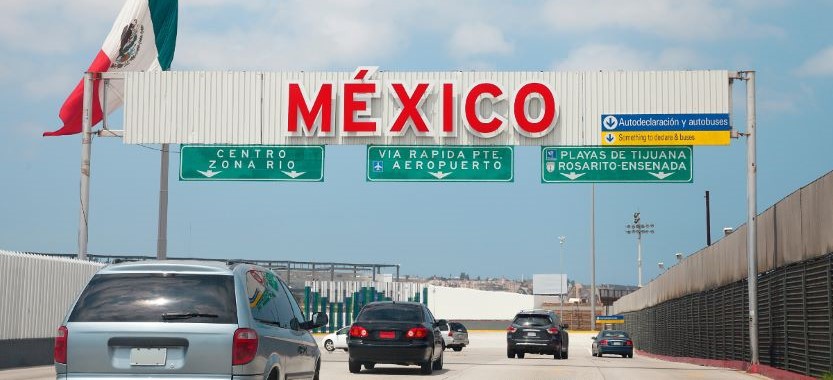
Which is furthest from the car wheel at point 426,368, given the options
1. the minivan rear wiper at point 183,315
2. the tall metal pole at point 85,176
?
the minivan rear wiper at point 183,315

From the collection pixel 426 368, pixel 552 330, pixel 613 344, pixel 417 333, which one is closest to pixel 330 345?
pixel 613 344

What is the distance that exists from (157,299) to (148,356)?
1.66 ft

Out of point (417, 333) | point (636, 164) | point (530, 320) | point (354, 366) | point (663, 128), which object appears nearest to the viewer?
point (417, 333)

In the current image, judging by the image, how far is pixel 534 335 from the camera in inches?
1448

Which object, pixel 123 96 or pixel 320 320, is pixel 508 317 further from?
pixel 320 320

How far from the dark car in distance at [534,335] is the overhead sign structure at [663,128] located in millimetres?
7525

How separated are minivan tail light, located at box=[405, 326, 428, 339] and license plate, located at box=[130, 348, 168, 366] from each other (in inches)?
554

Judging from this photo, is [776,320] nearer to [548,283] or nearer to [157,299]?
[157,299]

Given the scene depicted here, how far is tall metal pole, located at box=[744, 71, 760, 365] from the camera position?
2759cm

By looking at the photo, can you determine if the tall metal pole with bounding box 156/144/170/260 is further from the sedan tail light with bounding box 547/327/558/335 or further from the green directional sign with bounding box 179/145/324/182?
the sedan tail light with bounding box 547/327/558/335

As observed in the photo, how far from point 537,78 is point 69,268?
46.6 ft

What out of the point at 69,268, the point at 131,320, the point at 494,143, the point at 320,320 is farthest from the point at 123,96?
the point at 131,320

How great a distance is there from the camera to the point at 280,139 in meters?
33.1

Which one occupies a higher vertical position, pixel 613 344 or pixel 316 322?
pixel 316 322
